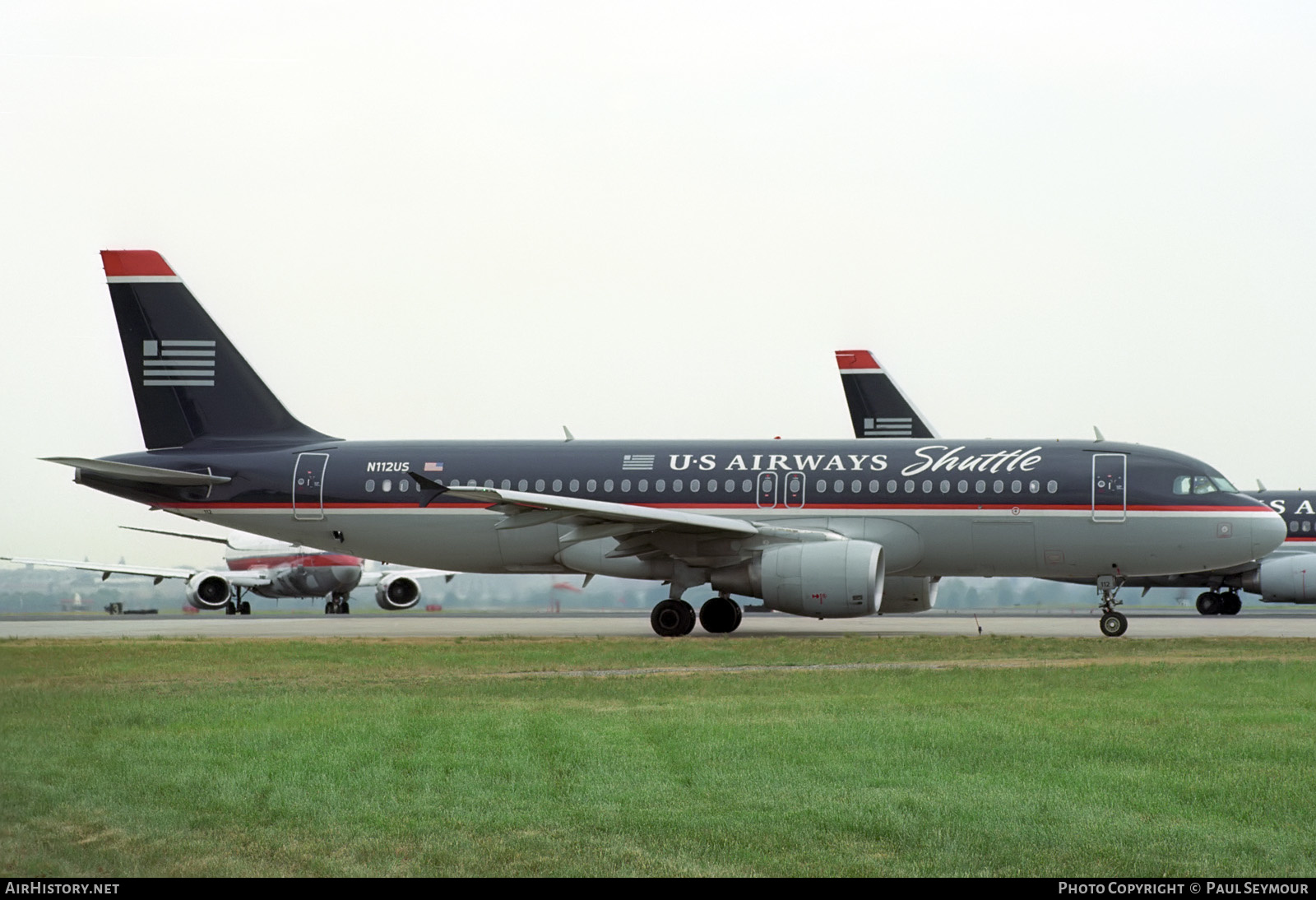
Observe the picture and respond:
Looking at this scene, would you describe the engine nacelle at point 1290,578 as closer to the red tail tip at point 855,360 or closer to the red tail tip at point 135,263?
the red tail tip at point 855,360

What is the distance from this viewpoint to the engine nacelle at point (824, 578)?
906 inches

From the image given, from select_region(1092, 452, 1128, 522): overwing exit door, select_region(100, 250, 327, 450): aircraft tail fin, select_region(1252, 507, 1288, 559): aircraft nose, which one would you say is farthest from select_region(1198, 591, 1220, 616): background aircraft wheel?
select_region(100, 250, 327, 450): aircraft tail fin

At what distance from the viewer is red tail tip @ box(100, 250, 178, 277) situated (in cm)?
2817

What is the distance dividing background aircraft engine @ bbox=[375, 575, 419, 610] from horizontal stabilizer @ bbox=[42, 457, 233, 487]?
2003 centimetres

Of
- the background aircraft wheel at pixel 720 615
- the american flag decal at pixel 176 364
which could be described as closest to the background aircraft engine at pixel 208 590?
the american flag decal at pixel 176 364

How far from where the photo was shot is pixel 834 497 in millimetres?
25391

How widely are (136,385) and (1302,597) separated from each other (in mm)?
29085

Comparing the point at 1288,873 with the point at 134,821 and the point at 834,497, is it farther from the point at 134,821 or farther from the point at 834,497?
the point at 834,497

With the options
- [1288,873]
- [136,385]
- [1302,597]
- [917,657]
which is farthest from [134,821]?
[1302,597]

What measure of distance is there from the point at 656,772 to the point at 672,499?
17006 mm

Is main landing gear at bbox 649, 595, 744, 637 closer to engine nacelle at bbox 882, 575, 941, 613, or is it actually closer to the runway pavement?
the runway pavement

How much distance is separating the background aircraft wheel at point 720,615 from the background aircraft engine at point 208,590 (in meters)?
24.8

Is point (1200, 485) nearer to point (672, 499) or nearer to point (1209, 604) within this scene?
point (672, 499)

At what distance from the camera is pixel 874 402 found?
37.3 m
